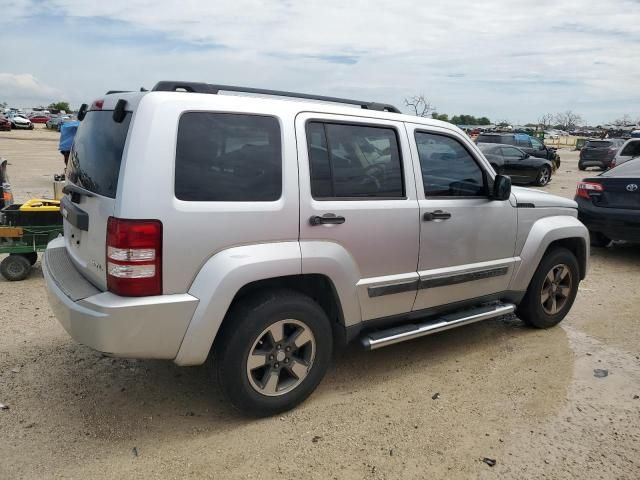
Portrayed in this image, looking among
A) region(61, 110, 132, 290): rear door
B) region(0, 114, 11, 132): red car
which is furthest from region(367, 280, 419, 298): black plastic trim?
region(0, 114, 11, 132): red car

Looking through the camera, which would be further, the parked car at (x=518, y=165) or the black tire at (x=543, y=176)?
the black tire at (x=543, y=176)

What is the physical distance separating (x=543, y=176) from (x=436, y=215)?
16.0m

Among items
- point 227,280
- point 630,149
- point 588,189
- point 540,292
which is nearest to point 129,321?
point 227,280

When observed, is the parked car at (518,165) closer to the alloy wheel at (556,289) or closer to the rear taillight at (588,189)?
the rear taillight at (588,189)

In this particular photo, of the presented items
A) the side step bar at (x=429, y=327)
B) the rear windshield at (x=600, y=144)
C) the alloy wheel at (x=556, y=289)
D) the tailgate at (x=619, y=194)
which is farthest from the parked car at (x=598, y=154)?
the side step bar at (x=429, y=327)

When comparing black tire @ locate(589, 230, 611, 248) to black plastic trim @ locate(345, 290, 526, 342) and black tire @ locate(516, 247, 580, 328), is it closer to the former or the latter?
black tire @ locate(516, 247, 580, 328)

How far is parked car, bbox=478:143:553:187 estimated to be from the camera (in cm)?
1769

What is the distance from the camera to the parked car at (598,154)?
2552cm

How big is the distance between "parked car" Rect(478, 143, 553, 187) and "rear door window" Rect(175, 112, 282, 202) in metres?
15.7

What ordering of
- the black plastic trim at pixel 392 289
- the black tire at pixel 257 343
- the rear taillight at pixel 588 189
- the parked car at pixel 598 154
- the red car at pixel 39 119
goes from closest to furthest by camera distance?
the black tire at pixel 257 343 < the black plastic trim at pixel 392 289 < the rear taillight at pixel 588 189 < the parked car at pixel 598 154 < the red car at pixel 39 119

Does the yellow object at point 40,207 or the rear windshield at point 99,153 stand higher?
the rear windshield at point 99,153

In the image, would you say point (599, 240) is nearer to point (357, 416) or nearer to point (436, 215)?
point (436, 215)

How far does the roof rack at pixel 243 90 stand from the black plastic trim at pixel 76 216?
81 cm

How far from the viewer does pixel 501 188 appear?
403 cm
